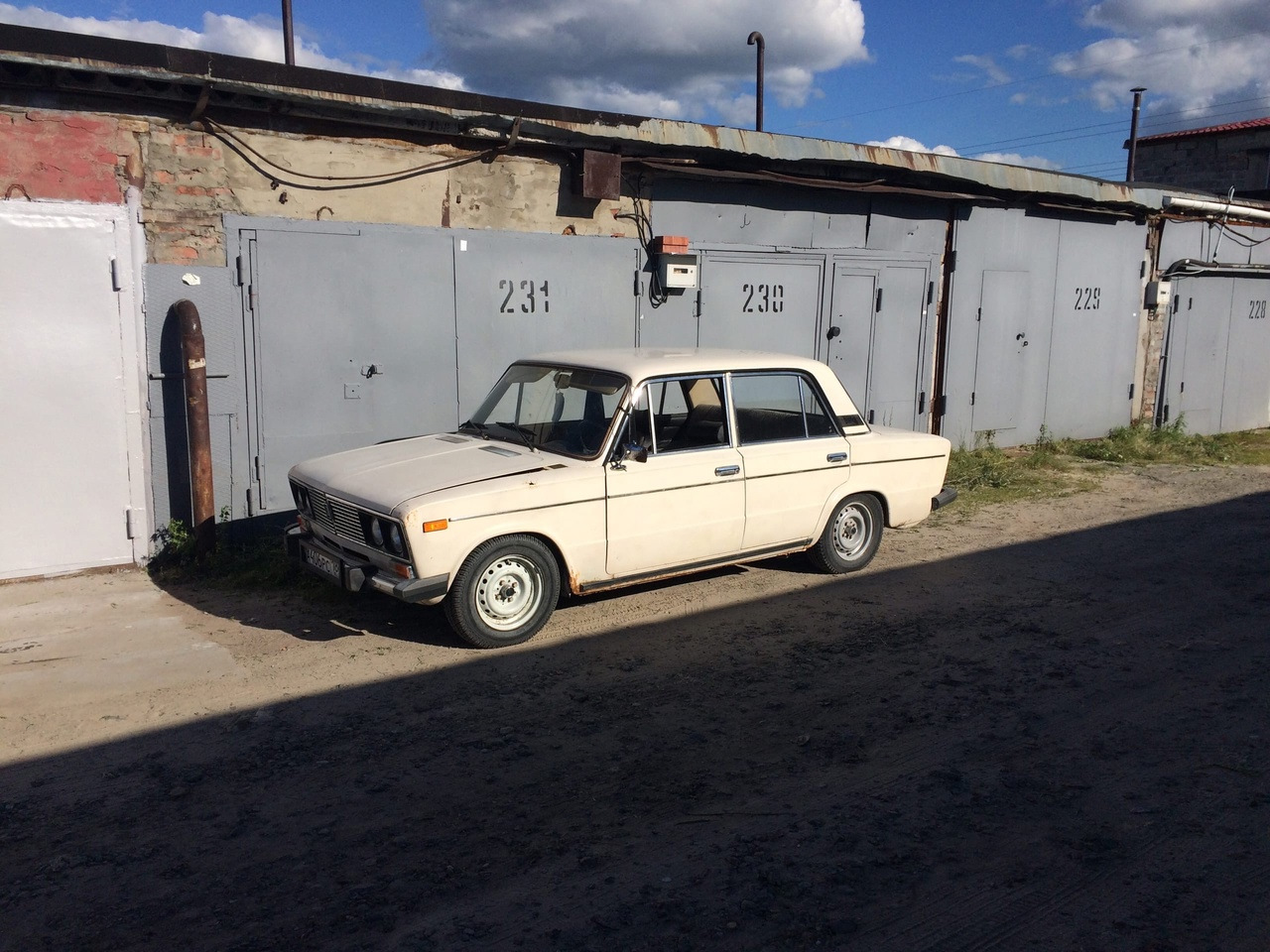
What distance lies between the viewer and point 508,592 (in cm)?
576

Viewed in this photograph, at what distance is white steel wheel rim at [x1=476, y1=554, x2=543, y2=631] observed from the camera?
223 inches

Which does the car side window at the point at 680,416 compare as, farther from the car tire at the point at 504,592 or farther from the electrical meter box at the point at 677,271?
the electrical meter box at the point at 677,271

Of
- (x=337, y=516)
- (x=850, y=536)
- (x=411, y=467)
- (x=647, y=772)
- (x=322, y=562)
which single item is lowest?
(x=647, y=772)

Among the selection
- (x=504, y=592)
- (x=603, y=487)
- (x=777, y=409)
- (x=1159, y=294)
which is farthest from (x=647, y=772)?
(x=1159, y=294)

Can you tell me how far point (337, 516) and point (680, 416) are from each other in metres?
2.21

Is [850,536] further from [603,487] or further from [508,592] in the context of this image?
[508,592]

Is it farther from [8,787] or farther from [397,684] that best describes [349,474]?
[8,787]

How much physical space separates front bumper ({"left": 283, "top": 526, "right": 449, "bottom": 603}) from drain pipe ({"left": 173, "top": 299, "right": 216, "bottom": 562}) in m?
1.42

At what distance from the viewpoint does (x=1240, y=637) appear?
6.01 meters

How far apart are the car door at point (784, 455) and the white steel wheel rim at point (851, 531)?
359 millimetres

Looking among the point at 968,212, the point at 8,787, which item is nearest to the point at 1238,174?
the point at 968,212

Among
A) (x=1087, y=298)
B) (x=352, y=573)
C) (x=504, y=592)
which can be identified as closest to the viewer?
(x=352, y=573)

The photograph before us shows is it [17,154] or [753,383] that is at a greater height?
[17,154]

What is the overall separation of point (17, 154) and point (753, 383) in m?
5.14
